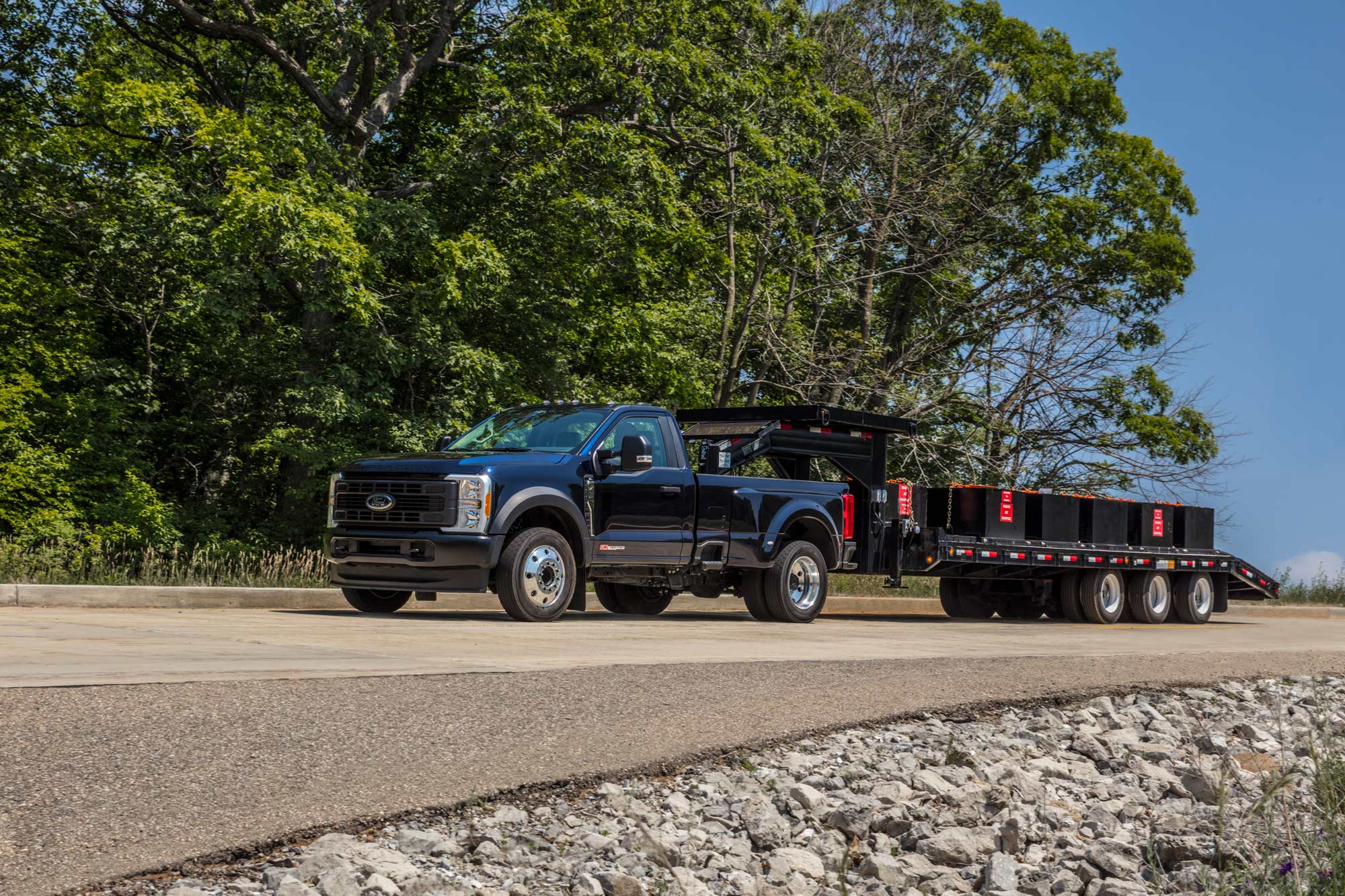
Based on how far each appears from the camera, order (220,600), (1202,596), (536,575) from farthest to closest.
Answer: (1202,596)
(220,600)
(536,575)

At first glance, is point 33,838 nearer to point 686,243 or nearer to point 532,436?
point 532,436

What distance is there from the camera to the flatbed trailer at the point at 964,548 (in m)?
16.5

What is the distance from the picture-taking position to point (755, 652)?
34.1ft

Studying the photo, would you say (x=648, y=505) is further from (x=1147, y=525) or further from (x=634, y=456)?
(x=1147, y=525)

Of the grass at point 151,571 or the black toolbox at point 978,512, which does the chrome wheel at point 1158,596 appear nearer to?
the black toolbox at point 978,512

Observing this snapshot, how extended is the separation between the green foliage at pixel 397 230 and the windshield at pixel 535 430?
6.02 meters

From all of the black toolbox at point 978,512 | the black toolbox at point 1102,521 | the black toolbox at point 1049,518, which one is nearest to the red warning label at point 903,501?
the black toolbox at point 978,512

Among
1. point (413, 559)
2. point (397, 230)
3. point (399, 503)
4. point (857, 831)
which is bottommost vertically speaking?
point (857, 831)

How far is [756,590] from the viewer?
15.6m

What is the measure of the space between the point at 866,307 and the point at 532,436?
1761cm

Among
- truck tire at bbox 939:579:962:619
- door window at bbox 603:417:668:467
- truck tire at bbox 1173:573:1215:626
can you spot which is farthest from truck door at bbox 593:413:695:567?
truck tire at bbox 1173:573:1215:626

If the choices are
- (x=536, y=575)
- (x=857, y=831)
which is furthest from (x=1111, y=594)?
(x=857, y=831)

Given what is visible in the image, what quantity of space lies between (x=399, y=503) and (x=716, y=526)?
3.47 meters

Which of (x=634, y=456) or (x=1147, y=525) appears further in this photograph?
(x=1147, y=525)
